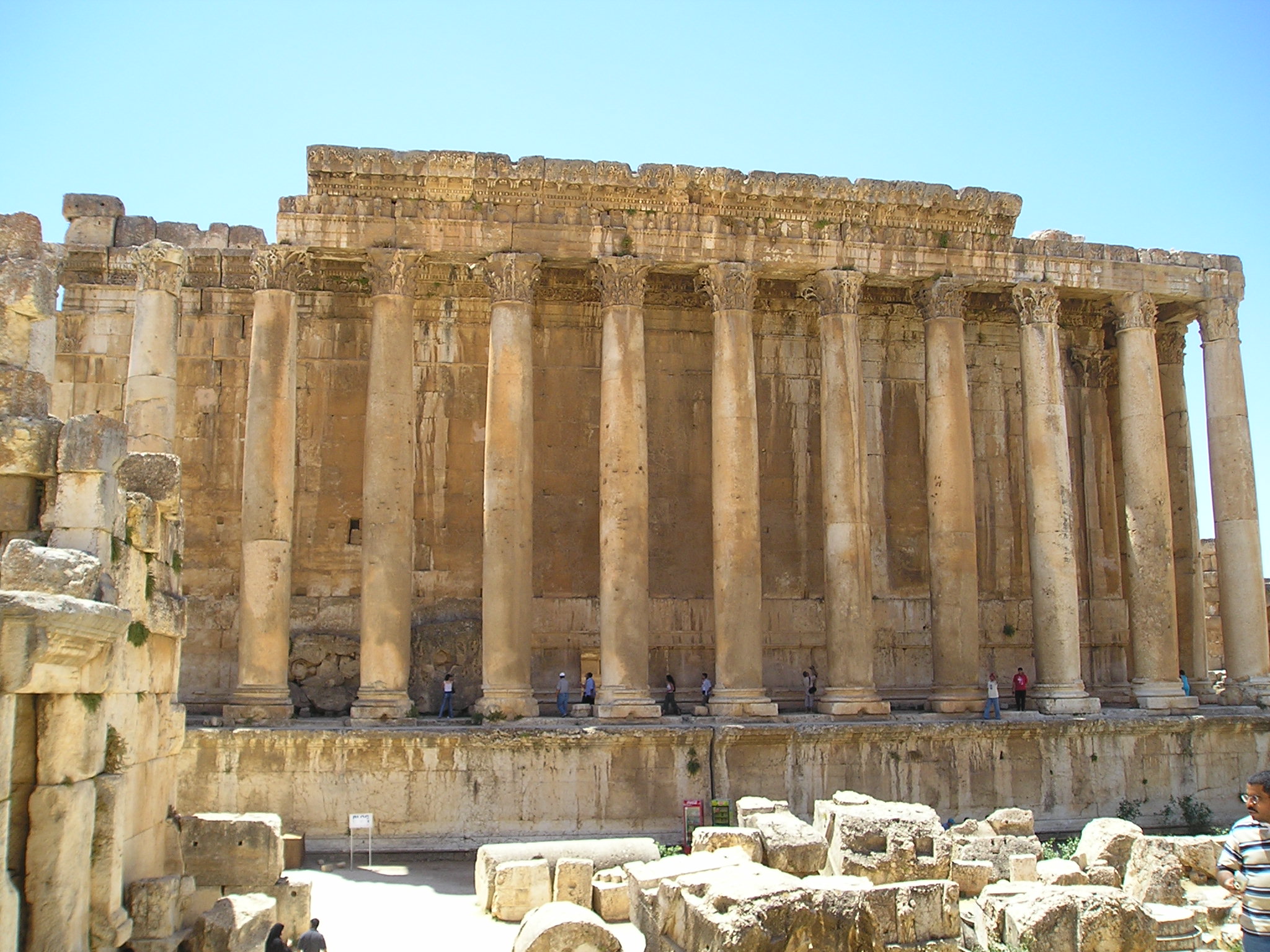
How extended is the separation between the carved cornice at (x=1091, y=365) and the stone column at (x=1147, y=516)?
2.28 m

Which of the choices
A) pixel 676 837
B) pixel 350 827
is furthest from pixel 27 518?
pixel 676 837

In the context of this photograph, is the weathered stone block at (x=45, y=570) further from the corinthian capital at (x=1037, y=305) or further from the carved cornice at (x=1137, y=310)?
the carved cornice at (x=1137, y=310)

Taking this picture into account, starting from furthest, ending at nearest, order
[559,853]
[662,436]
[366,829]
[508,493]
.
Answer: [662,436] → [508,493] → [366,829] → [559,853]

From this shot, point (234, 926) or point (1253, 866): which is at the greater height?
point (1253, 866)

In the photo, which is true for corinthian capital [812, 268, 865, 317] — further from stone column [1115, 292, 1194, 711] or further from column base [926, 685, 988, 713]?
column base [926, 685, 988, 713]

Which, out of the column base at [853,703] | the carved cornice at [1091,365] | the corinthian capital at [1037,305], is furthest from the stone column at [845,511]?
the carved cornice at [1091,365]

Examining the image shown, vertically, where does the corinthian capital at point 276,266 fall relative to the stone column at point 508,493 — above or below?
above

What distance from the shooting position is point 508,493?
18.0 metres

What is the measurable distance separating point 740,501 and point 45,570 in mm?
12327

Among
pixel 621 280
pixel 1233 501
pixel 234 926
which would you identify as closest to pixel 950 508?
pixel 1233 501

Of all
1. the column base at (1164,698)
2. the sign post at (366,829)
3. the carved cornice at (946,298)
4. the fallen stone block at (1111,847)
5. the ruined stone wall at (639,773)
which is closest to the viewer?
the fallen stone block at (1111,847)

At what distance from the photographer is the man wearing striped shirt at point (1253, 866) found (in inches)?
268

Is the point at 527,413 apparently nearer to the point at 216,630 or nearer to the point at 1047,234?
the point at 216,630

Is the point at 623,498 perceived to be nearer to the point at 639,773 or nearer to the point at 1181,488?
the point at 639,773
